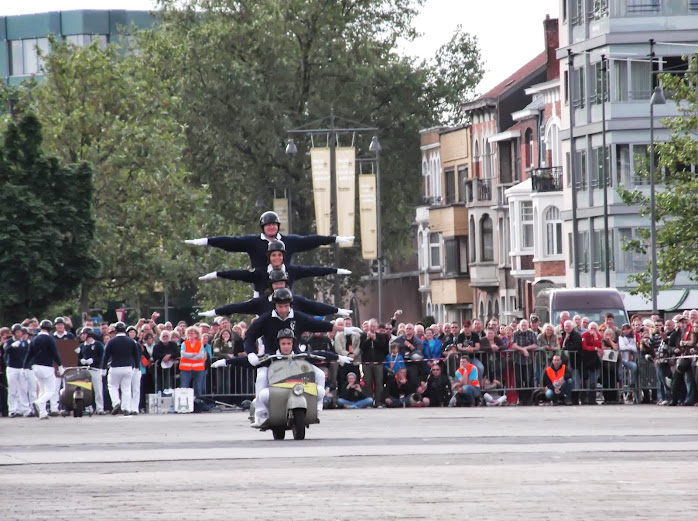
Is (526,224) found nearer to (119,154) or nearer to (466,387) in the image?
(119,154)

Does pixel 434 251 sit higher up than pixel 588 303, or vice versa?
pixel 434 251

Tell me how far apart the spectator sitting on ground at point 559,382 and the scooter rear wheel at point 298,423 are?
13.0 meters

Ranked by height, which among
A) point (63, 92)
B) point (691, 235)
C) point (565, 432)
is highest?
point (63, 92)

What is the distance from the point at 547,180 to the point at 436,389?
4933cm

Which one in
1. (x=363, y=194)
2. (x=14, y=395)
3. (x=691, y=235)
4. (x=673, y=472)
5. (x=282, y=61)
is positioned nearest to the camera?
(x=673, y=472)

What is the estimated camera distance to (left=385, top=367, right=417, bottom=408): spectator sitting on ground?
36.8 metres

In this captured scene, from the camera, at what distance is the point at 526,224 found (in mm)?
87750

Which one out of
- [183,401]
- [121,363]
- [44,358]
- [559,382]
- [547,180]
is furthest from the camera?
[547,180]

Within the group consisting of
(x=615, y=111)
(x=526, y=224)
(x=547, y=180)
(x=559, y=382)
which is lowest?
(x=559, y=382)

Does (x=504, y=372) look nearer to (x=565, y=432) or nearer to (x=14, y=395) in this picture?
Result: (x=14, y=395)

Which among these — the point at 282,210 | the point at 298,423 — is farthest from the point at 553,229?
the point at 298,423

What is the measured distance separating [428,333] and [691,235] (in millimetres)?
21959

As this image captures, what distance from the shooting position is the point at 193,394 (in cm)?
3666

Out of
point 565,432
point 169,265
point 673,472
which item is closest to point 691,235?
point 169,265
